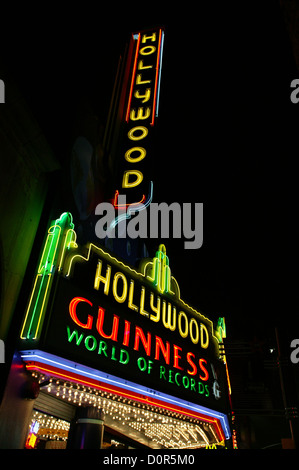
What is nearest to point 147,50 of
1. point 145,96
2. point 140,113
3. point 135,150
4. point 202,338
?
point 145,96

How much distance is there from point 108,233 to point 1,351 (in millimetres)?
6553

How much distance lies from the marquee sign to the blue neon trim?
0.11m

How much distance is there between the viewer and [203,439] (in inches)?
546

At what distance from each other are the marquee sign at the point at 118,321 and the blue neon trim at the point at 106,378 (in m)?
0.11

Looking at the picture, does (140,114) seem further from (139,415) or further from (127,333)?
(139,415)

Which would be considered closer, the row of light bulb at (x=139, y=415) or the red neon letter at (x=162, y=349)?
the row of light bulb at (x=139, y=415)

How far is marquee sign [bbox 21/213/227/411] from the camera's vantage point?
26.0ft

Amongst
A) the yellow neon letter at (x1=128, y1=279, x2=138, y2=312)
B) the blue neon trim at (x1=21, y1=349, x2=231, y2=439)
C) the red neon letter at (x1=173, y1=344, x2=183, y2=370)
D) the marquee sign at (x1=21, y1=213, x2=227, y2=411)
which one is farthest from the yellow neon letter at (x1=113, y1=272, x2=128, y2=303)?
the red neon letter at (x1=173, y1=344, x2=183, y2=370)

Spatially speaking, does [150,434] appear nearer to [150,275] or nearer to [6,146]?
[150,275]

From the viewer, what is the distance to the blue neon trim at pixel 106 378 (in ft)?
24.4

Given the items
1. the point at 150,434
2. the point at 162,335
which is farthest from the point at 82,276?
the point at 150,434

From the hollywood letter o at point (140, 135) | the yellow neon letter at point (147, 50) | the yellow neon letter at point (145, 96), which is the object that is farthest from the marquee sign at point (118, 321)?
the yellow neon letter at point (147, 50)

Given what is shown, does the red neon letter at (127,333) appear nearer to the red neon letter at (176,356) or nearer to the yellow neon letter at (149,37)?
the red neon letter at (176,356)

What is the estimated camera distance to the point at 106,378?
8.47 metres
